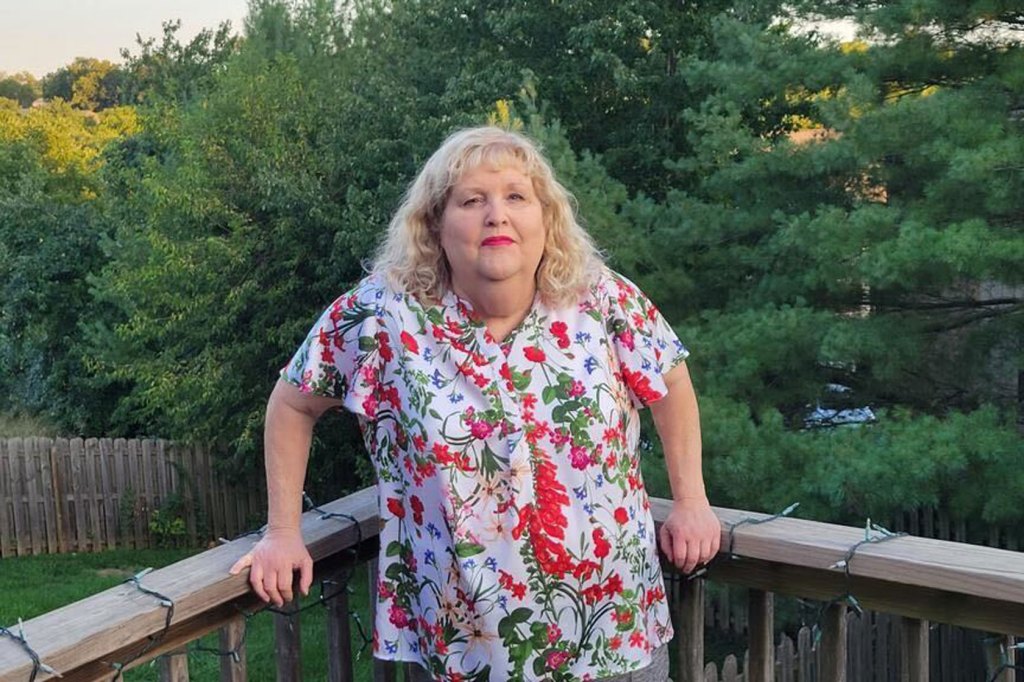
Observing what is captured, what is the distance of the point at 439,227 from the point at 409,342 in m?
0.20

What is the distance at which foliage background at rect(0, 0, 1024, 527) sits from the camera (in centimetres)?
509

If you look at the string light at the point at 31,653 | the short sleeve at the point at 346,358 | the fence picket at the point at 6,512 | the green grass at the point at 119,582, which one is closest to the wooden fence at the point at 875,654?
the green grass at the point at 119,582

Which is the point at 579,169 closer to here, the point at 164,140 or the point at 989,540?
the point at 989,540

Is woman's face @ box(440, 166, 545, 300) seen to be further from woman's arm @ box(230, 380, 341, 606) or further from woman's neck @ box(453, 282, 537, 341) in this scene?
woman's arm @ box(230, 380, 341, 606)

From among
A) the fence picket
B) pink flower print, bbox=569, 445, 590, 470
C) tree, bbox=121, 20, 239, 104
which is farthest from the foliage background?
tree, bbox=121, 20, 239, 104

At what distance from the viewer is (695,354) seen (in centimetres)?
562

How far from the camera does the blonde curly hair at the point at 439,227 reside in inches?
61.5

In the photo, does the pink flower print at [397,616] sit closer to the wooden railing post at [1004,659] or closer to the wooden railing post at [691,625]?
the wooden railing post at [691,625]

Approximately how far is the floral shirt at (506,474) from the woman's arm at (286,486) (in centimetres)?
4

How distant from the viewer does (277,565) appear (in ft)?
4.92

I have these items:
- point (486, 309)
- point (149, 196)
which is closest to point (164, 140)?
point (149, 196)

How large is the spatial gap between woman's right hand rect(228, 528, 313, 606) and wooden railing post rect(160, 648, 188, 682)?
0.13 meters

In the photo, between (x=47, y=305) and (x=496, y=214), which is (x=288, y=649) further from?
(x=47, y=305)

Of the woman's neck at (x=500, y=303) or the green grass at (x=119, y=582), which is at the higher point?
the woman's neck at (x=500, y=303)
